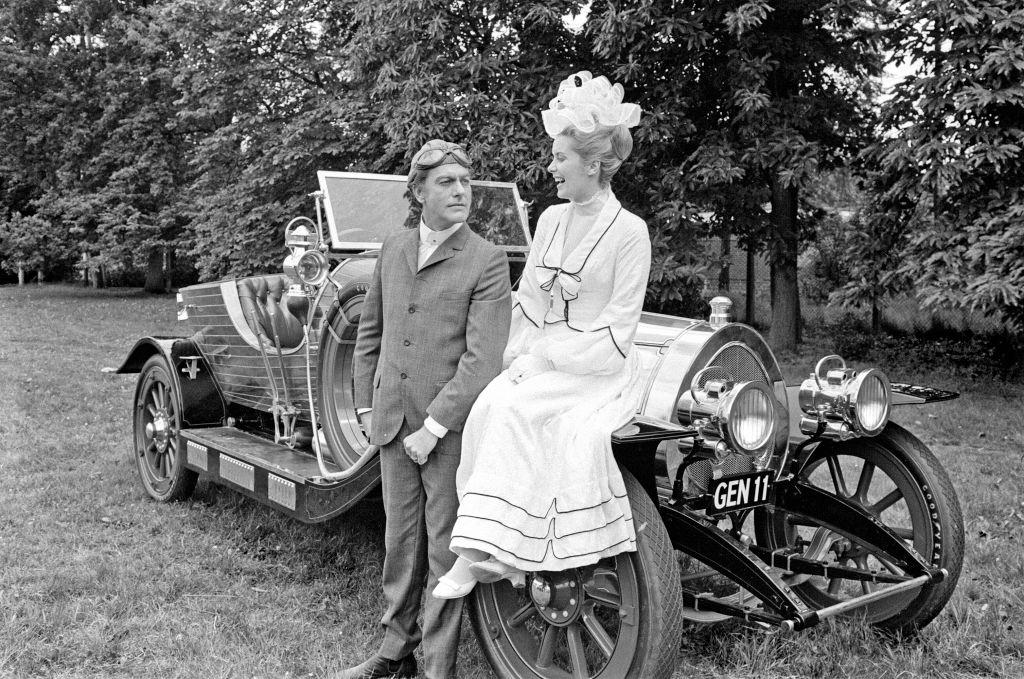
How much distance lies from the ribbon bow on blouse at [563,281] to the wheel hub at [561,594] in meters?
0.88

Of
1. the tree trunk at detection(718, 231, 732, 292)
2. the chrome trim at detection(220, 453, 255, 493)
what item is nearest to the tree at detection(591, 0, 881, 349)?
the tree trunk at detection(718, 231, 732, 292)

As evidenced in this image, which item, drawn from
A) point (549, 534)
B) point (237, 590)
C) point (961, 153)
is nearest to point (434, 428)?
point (549, 534)

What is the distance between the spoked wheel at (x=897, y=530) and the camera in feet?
11.3

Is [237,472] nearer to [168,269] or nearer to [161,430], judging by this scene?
[161,430]

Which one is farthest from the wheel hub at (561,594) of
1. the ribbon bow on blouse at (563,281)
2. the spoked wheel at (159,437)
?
the spoked wheel at (159,437)

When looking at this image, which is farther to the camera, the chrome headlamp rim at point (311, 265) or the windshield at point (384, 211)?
the windshield at point (384, 211)

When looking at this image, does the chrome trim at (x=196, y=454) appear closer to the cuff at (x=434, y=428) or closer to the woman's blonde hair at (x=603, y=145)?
the cuff at (x=434, y=428)

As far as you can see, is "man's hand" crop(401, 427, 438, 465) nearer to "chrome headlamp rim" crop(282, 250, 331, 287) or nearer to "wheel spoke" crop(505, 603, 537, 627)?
"wheel spoke" crop(505, 603, 537, 627)

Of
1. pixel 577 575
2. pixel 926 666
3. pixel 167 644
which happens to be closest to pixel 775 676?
pixel 926 666

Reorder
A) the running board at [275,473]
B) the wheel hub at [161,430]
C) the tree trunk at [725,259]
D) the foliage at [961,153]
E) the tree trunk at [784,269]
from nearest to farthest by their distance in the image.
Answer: the running board at [275,473] < the wheel hub at [161,430] < the foliage at [961,153] < the tree trunk at [725,259] < the tree trunk at [784,269]

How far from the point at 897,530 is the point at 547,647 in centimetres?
169

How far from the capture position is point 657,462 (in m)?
3.31

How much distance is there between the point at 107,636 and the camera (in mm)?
3617

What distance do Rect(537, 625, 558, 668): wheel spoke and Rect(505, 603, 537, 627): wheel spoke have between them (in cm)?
7
